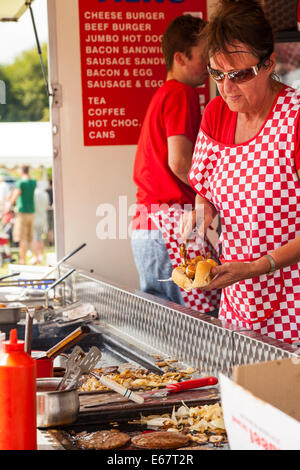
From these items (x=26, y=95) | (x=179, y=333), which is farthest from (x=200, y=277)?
(x=26, y=95)

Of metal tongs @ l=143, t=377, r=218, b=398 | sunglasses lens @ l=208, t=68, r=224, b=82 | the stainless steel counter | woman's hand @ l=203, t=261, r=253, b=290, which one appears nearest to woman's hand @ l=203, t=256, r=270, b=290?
woman's hand @ l=203, t=261, r=253, b=290

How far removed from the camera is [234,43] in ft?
6.59

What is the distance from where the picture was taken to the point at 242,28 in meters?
1.98

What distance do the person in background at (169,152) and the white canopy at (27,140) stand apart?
4.05ft

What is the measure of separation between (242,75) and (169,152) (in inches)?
43.1

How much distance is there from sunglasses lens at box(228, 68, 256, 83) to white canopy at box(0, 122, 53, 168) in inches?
93.7

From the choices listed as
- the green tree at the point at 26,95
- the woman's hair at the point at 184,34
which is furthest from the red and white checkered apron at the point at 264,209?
the green tree at the point at 26,95

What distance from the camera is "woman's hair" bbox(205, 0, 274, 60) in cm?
198

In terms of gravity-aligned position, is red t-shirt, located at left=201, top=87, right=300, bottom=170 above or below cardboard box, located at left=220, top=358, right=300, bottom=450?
above

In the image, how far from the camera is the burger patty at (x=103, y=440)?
1.42 meters

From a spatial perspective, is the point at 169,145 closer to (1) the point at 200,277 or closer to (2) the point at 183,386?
(1) the point at 200,277

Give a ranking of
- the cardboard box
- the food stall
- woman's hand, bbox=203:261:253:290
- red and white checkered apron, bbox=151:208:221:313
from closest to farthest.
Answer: the cardboard box
the food stall
woman's hand, bbox=203:261:253:290
red and white checkered apron, bbox=151:208:221:313

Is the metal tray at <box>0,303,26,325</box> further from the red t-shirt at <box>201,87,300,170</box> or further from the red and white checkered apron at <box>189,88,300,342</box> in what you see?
the red t-shirt at <box>201,87,300,170</box>
